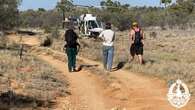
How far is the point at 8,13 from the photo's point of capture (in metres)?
35.2

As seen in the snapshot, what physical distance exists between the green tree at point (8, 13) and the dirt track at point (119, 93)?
1469 centimetres

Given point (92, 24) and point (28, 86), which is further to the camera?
point (92, 24)

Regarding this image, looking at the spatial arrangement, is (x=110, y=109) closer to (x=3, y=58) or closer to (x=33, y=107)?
(x=33, y=107)

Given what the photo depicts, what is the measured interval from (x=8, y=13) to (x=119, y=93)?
20.2 meters

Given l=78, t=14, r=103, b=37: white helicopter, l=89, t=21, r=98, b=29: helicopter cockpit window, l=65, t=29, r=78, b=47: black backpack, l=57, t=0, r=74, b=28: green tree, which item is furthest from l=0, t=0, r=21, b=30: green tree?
l=57, t=0, r=74, b=28: green tree

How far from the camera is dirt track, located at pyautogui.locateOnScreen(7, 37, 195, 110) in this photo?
551 inches

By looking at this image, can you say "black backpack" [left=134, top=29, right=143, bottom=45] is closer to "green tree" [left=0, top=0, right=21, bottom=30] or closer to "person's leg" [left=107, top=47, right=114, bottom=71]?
"person's leg" [left=107, top=47, right=114, bottom=71]

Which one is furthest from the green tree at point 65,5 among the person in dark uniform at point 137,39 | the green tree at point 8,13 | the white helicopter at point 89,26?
the person in dark uniform at point 137,39

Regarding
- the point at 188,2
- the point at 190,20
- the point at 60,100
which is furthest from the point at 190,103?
the point at 188,2

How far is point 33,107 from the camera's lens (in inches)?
515

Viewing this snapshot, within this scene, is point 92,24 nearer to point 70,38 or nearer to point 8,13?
point 8,13

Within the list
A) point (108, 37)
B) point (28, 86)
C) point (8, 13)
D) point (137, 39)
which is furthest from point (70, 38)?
point (8, 13)

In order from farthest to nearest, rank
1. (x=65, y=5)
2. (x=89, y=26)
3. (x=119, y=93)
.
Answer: (x=65, y=5) → (x=89, y=26) → (x=119, y=93)

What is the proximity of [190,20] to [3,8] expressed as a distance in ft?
153
